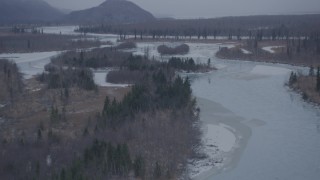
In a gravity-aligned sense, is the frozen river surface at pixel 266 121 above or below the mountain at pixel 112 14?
below

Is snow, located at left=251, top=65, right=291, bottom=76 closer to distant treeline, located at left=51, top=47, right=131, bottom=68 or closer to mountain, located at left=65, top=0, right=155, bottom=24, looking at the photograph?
distant treeline, located at left=51, top=47, right=131, bottom=68

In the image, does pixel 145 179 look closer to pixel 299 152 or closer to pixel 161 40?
pixel 299 152

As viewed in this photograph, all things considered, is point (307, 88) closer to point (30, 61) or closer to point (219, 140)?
point (219, 140)

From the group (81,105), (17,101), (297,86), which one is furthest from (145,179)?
(297,86)

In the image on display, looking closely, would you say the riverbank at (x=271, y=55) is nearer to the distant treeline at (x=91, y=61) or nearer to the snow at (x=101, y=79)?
the distant treeline at (x=91, y=61)

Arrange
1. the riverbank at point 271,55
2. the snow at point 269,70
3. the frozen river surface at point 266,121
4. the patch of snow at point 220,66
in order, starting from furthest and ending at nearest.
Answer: the riverbank at point 271,55
the patch of snow at point 220,66
the snow at point 269,70
the frozen river surface at point 266,121

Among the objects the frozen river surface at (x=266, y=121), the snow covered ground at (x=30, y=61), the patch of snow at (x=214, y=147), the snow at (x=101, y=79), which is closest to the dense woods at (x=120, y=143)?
the patch of snow at (x=214, y=147)
